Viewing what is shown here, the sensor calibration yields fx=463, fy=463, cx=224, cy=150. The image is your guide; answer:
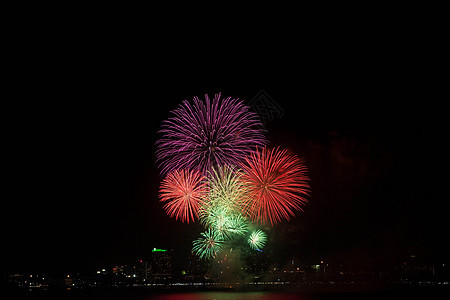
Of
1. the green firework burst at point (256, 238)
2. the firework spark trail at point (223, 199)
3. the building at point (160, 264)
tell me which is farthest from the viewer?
the building at point (160, 264)

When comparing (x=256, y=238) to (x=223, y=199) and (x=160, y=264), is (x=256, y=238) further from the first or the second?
(x=160, y=264)

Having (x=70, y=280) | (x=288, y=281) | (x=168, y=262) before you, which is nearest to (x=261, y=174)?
(x=288, y=281)

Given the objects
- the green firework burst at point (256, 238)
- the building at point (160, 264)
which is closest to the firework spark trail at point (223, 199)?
the green firework burst at point (256, 238)

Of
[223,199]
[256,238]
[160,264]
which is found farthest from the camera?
[160,264]

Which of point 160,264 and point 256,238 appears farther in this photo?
point 160,264

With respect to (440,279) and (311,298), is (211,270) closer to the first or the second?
(311,298)

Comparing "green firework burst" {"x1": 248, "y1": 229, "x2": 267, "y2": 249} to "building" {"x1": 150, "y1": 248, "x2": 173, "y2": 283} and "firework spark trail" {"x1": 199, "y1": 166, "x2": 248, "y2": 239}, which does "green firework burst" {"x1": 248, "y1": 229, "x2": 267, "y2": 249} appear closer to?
"firework spark trail" {"x1": 199, "y1": 166, "x2": 248, "y2": 239}

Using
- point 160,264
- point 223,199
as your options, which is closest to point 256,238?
point 223,199

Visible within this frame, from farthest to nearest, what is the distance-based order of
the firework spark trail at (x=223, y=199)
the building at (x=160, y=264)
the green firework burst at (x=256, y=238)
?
the building at (x=160, y=264)
the green firework burst at (x=256, y=238)
the firework spark trail at (x=223, y=199)

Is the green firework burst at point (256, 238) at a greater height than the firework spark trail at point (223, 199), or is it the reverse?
the firework spark trail at point (223, 199)

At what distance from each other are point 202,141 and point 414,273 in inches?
2772

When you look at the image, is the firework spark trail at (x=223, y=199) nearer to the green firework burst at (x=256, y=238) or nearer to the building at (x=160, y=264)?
the green firework burst at (x=256, y=238)

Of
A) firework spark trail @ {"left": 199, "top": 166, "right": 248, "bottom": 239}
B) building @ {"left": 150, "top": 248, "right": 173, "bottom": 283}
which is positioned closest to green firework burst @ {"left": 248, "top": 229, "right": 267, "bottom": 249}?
firework spark trail @ {"left": 199, "top": 166, "right": 248, "bottom": 239}

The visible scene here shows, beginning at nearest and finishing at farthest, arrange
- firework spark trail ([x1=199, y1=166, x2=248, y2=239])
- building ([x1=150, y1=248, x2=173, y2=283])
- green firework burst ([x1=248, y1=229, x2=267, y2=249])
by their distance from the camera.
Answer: firework spark trail ([x1=199, y1=166, x2=248, y2=239]) < green firework burst ([x1=248, y1=229, x2=267, y2=249]) < building ([x1=150, y1=248, x2=173, y2=283])
